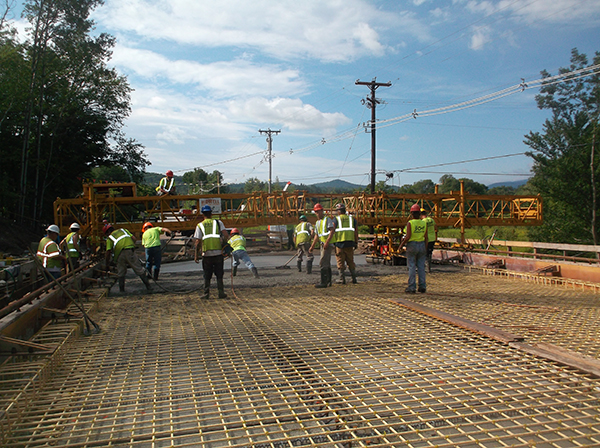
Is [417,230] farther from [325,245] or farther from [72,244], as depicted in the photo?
[72,244]

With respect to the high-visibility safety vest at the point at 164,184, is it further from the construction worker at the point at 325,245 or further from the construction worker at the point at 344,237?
the construction worker at the point at 344,237

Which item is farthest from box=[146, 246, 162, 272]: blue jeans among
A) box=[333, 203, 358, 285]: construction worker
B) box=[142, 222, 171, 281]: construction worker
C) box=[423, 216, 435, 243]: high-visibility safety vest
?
box=[423, 216, 435, 243]: high-visibility safety vest

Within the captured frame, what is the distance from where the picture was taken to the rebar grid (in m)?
2.77

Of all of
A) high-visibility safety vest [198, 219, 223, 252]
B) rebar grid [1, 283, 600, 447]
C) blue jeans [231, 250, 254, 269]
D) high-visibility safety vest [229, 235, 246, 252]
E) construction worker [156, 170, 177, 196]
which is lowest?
rebar grid [1, 283, 600, 447]

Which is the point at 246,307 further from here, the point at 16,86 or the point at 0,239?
the point at 16,86

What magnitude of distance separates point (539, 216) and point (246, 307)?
14.3 meters

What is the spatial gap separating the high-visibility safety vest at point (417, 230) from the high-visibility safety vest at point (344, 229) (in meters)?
1.70

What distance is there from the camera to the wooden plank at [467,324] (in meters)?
4.67

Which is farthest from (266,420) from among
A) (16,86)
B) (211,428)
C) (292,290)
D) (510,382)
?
(16,86)

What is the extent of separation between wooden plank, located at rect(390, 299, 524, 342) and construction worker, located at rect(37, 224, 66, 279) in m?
6.67

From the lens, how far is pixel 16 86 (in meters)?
21.3

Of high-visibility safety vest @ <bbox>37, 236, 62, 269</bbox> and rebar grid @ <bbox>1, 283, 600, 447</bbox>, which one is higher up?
high-visibility safety vest @ <bbox>37, 236, 62, 269</bbox>

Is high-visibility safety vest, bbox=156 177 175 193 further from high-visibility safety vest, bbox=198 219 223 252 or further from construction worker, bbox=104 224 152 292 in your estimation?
high-visibility safety vest, bbox=198 219 223 252

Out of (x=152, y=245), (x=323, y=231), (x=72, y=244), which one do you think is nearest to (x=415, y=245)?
(x=323, y=231)
